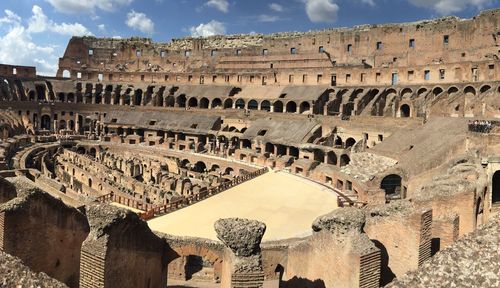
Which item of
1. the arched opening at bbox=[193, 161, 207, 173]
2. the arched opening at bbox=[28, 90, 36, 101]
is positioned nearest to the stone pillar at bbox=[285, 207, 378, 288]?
the arched opening at bbox=[193, 161, 207, 173]

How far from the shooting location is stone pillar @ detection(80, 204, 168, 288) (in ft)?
27.5

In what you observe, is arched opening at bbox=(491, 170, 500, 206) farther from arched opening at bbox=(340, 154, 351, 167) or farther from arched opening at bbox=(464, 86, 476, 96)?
arched opening at bbox=(464, 86, 476, 96)

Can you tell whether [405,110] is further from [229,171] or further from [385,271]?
[385,271]

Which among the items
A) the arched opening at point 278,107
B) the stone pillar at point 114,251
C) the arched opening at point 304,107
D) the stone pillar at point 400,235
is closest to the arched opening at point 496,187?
the stone pillar at point 400,235

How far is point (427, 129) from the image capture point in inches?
1057

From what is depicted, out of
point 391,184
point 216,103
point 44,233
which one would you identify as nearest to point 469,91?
point 391,184

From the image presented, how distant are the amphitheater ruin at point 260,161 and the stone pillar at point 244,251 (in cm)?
3

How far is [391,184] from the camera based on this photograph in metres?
22.2

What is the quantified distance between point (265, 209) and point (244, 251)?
10313 millimetres

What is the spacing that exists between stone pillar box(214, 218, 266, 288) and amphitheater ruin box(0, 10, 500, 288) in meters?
0.03

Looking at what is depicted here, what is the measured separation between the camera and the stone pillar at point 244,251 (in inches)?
327

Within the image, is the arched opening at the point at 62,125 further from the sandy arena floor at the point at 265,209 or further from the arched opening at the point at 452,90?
the arched opening at the point at 452,90

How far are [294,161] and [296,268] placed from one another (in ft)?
58.1

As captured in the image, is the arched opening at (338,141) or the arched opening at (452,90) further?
the arched opening at (338,141)
